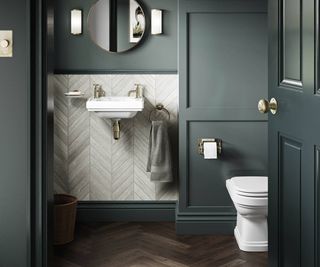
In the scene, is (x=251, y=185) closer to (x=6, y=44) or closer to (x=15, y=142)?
(x=15, y=142)

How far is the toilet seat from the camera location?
360cm

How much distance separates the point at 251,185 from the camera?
12.3 feet

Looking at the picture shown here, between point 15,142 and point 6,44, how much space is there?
440 millimetres

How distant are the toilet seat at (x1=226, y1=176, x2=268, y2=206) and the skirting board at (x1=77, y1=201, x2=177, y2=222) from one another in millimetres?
811

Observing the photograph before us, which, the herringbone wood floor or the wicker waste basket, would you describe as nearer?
the herringbone wood floor

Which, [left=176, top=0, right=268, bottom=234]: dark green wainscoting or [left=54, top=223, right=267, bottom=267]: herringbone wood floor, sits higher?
[left=176, top=0, right=268, bottom=234]: dark green wainscoting

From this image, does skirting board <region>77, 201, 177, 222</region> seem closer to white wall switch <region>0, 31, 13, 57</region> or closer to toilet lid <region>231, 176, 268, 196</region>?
toilet lid <region>231, 176, 268, 196</region>

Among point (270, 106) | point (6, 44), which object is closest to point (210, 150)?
point (270, 106)

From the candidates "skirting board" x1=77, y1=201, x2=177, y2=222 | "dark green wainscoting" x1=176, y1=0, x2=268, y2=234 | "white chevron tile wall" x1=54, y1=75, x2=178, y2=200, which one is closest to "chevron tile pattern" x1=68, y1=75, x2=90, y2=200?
"white chevron tile wall" x1=54, y1=75, x2=178, y2=200

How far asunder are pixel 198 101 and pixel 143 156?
673 millimetres

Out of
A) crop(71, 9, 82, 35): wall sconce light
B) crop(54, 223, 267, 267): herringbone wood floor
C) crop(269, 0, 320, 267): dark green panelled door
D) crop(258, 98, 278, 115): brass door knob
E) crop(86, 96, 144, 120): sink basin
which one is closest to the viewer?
crop(269, 0, 320, 267): dark green panelled door

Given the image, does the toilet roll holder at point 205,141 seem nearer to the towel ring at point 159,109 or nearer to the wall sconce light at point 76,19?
the towel ring at point 159,109

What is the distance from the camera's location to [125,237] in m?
4.12

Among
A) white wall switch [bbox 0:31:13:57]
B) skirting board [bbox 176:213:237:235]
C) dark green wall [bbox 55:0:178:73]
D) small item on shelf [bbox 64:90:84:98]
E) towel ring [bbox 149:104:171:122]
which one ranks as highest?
dark green wall [bbox 55:0:178:73]
